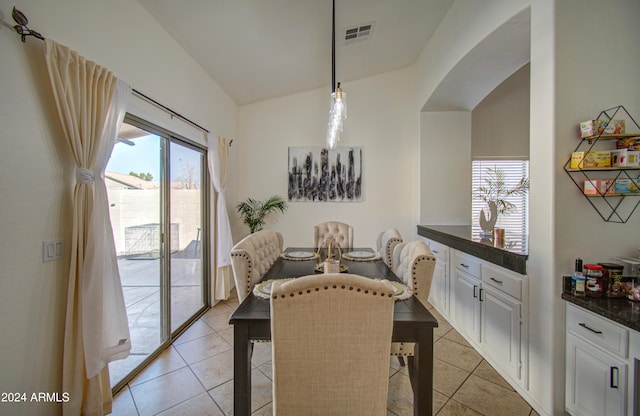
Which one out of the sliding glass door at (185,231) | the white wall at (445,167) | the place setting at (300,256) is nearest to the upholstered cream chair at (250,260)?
the place setting at (300,256)

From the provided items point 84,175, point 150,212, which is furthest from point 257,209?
point 84,175

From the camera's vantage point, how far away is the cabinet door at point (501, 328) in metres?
1.98

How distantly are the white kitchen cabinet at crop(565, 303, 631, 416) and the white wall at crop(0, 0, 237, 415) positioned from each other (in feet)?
9.72

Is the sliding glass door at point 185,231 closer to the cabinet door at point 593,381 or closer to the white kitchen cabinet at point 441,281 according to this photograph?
the white kitchen cabinet at point 441,281

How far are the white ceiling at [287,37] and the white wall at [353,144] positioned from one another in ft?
1.03

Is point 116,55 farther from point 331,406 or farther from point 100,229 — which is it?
point 331,406

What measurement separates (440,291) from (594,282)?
2.00 meters

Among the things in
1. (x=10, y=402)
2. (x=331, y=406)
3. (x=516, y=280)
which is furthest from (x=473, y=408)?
(x=10, y=402)

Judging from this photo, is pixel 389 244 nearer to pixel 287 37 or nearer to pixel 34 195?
pixel 287 37

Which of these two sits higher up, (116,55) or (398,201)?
(116,55)

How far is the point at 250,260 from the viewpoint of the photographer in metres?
1.96

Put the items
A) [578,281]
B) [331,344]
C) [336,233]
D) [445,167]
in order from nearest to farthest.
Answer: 1. [331,344]
2. [578,281]
3. [336,233]
4. [445,167]

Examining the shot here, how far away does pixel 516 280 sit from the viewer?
1.96 metres

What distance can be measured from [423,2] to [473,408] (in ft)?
12.0
